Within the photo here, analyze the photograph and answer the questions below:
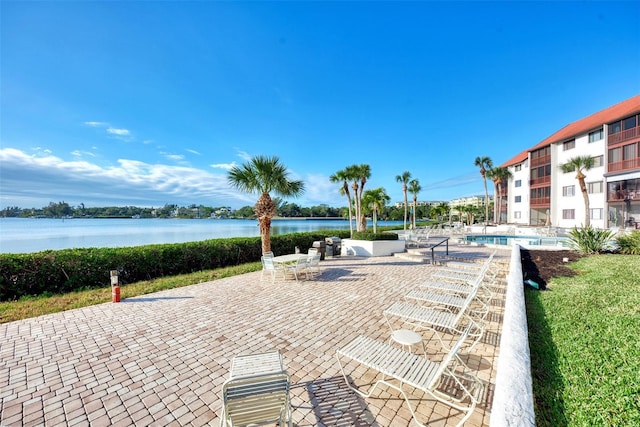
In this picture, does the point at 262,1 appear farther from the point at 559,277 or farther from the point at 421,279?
the point at 559,277

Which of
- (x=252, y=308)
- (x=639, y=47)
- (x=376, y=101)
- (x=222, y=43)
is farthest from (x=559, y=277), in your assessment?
(x=376, y=101)

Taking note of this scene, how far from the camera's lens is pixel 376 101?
25.5 m

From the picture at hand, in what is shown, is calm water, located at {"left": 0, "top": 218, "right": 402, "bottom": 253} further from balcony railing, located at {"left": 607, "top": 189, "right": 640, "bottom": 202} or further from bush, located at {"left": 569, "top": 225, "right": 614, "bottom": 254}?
balcony railing, located at {"left": 607, "top": 189, "right": 640, "bottom": 202}

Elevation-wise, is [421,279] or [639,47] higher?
[639,47]

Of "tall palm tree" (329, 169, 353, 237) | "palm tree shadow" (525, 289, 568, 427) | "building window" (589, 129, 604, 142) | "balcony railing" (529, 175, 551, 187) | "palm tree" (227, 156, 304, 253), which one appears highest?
"building window" (589, 129, 604, 142)

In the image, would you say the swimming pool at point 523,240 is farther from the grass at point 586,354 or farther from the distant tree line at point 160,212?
the distant tree line at point 160,212

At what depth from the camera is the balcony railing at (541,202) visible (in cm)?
3109

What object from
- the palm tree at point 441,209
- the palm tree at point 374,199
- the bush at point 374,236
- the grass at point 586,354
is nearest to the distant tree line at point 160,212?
the palm tree at point 441,209

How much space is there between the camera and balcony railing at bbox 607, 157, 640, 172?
73.3 ft

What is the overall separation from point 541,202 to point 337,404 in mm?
40496

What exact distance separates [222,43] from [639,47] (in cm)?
2339

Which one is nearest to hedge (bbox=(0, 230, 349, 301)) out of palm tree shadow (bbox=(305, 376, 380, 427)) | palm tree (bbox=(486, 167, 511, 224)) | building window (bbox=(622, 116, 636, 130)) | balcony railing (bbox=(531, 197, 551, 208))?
palm tree shadow (bbox=(305, 376, 380, 427))

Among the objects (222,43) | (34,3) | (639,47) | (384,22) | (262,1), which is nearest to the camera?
(34,3)

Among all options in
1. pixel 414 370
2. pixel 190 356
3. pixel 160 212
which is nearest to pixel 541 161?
pixel 414 370
